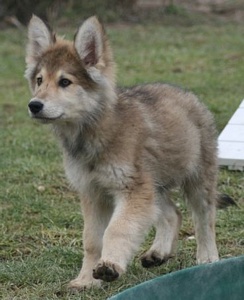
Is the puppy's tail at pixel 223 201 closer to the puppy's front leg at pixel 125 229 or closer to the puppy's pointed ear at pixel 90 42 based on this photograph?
the puppy's front leg at pixel 125 229

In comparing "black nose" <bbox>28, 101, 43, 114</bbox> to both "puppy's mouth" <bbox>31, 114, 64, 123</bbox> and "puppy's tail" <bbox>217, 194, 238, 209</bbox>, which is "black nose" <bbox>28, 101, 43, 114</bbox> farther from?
"puppy's tail" <bbox>217, 194, 238, 209</bbox>

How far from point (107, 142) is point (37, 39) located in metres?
0.77

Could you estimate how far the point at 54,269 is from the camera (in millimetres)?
5770

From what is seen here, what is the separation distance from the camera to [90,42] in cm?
546

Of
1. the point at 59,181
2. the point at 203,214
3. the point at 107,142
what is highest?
the point at 107,142

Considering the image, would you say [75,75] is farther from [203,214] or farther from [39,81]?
[203,214]

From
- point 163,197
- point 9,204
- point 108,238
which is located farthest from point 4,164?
point 108,238

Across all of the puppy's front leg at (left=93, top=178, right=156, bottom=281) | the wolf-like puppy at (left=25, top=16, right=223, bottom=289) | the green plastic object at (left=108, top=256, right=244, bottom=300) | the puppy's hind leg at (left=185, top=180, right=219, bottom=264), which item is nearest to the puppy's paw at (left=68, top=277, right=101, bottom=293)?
the wolf-like puppy at (left=25, top=16, right=223, bottom=289)

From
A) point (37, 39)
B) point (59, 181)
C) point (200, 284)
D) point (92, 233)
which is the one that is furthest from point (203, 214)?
point (59, 181)

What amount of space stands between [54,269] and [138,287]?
1794mm

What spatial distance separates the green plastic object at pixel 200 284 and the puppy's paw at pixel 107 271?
78 cm

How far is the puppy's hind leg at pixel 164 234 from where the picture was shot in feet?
19.1

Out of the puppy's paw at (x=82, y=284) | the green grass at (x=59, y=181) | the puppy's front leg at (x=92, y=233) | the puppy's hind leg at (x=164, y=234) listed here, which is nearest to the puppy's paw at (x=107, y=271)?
the green grass at (x=59, y=181)

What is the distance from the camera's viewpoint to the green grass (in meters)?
5.72
